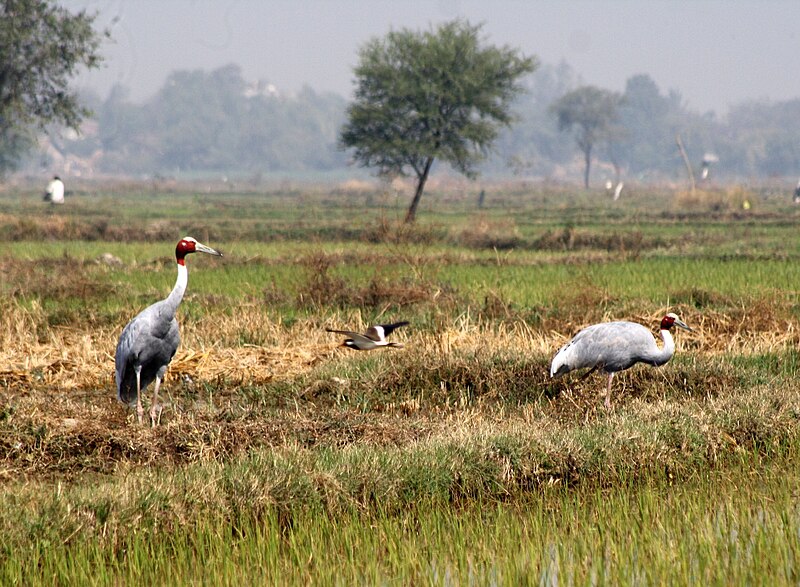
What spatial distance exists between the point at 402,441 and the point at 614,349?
221cm

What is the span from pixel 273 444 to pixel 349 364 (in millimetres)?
2691

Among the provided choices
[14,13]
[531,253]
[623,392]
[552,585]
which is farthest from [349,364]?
[14,13]

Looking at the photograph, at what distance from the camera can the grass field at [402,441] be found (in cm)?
541

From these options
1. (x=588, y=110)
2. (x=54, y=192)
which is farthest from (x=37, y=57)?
(x=588, y=110)

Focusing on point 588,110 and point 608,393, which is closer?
point 608,393

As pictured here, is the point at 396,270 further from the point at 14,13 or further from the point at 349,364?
the point at 14,13

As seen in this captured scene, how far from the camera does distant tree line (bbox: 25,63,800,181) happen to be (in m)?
152

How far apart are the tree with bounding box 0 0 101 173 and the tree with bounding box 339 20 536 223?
390 inches

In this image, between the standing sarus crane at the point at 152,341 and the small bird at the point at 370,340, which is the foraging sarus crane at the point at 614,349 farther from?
the standing sarus crane at the point at 152,341

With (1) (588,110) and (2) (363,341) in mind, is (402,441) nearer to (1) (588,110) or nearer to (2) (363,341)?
(2) (363,341)

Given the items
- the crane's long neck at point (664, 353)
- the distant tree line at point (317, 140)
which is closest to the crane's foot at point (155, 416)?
the crane's long neck at point (664, 353)

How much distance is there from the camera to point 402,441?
25.2ft

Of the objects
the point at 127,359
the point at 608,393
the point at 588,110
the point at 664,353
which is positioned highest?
the point at 588,110

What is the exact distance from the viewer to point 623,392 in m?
9.68
